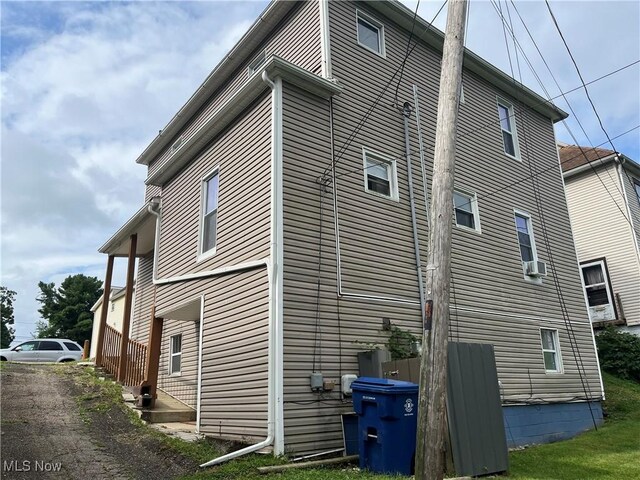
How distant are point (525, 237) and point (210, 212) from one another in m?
8.51

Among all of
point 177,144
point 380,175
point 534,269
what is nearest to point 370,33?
point 380,175

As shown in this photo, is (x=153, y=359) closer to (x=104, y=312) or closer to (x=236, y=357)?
(x=236, y=357)

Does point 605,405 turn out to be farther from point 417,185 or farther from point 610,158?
point 610,158

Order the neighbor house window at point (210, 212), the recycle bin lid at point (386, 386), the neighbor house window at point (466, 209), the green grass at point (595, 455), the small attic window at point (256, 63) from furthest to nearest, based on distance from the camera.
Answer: the small attic window at point (256, 63) < the neighbor house window at point (466, 209) < the neighbor house window at point (210, 212) < the green grass at point (595, 455) < the recycle bin lid at point (386, 386)

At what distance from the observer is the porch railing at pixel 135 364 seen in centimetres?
1131

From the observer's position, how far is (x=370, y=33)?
1165 centimetres

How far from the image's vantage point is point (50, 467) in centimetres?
662

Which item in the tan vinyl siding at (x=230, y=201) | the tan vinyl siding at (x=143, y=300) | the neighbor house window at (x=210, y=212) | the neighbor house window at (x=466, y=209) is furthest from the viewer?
the tan vinyl siding at (x=143, y=300)

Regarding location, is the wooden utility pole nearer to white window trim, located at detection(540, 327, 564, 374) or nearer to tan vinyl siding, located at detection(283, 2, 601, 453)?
tan vinyl siding, located at detection(283, 2, 601, 453)

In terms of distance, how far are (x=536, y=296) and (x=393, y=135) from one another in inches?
230

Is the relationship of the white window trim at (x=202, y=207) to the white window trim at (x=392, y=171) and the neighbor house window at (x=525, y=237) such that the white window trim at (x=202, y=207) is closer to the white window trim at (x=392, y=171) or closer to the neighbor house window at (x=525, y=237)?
the white window trim at (x=392, y=171)

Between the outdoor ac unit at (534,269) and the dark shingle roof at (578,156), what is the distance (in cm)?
872

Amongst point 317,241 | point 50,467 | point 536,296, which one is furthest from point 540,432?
point 50,467

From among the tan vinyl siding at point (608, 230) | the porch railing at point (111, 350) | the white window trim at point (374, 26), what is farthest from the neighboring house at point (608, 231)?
the porch railing at point (111, 350)
